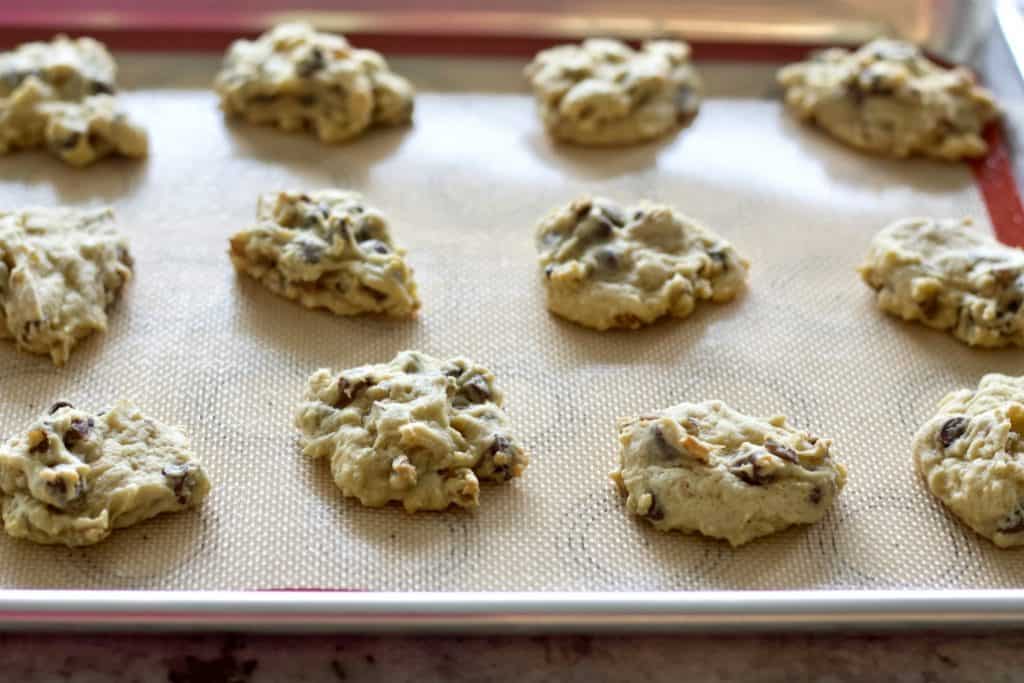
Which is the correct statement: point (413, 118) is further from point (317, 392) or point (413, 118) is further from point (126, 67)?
point (317, 392)

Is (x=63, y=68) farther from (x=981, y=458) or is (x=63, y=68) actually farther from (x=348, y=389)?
(x=981, y=458)

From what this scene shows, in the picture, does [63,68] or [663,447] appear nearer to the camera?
[663,447]

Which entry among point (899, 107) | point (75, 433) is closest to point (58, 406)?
point (75, 433)

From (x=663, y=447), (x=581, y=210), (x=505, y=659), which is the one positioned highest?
(x=581, y=210)

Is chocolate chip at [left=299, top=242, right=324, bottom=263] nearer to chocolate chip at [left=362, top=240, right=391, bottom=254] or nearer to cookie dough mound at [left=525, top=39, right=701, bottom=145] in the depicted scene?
chocolate chip at [left=362, top=240, right=391, bottom=254]

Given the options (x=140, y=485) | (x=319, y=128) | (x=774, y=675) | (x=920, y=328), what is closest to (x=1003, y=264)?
→ (x=920, y=328)

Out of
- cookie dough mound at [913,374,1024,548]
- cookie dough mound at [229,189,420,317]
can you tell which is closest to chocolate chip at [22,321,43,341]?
cookie dough mound at [229,189,420,317]
